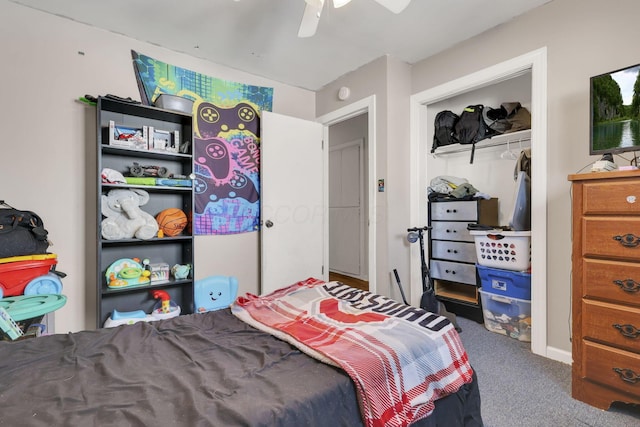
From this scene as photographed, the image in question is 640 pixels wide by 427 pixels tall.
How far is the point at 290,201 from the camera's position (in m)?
3.21

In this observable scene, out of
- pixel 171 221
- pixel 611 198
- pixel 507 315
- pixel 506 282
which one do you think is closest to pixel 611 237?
pixel 611 198

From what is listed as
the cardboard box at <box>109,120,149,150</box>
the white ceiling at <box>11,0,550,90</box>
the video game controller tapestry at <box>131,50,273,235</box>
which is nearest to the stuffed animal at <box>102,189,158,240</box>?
the cardboard box at <box>109,120,149,150</box>

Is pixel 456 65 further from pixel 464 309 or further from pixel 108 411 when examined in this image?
pixel 108 411

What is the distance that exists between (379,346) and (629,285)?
4.27ft

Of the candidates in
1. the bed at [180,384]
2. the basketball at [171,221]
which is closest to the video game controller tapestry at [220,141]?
the basketball at [171,221]

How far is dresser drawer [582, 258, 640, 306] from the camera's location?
1.45 m

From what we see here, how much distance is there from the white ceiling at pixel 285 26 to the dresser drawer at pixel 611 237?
160 centimetres

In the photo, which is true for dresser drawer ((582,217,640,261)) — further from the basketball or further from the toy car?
the toy car

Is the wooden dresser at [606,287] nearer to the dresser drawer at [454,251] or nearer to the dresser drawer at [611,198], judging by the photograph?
the dresser drawer at [611,198]

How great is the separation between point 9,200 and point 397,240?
9.68 feet

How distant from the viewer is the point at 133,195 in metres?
2.43

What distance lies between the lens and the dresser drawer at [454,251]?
2932 mm

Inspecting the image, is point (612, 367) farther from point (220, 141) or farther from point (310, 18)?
point (220, 141)

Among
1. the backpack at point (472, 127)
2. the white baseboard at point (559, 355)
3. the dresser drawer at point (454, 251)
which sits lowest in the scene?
the white baseboard at point (559, 355)
